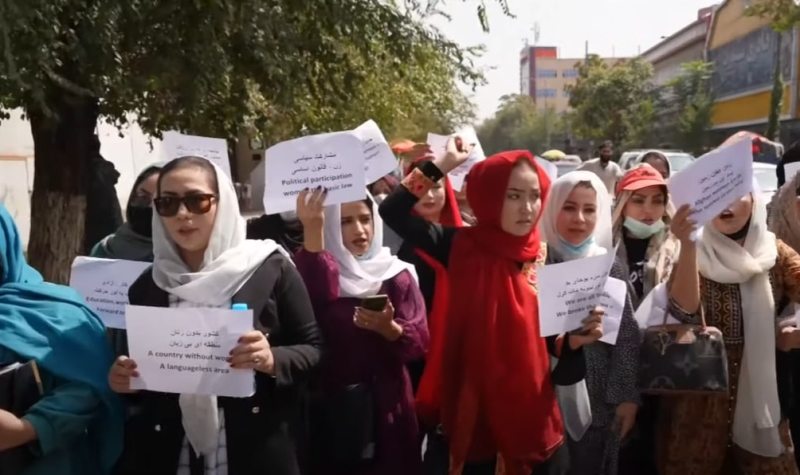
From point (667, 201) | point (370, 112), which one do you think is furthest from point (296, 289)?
point (370, 112)

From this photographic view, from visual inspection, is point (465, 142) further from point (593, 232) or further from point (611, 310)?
point (611, 310)

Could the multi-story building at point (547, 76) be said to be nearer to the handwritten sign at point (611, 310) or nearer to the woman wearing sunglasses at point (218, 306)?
the handwritten sign at point (611, 310)

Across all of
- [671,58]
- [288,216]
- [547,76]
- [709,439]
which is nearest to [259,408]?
[288,216]

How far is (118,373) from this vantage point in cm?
235

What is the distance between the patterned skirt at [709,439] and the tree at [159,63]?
3.72 m

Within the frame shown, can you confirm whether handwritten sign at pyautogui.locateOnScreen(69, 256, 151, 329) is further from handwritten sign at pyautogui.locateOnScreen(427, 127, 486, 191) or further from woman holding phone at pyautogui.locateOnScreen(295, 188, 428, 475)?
handwritten sign at pyautogui.locateOnScreen(427, 127, 486, 191)

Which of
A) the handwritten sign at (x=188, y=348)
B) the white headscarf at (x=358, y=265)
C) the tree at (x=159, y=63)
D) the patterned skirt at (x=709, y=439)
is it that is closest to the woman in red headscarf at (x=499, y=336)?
the white headscarf at (x=358, y=265)

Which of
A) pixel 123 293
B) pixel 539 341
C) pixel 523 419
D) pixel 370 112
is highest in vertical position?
pixel 370 112

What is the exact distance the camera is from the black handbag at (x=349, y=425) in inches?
116

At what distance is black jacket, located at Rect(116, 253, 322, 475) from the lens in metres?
2.44

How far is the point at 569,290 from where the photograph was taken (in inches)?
106

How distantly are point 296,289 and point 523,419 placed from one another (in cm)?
97

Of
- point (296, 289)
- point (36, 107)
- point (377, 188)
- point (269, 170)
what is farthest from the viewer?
point (36, 107)

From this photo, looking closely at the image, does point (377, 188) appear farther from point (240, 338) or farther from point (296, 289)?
point (240, 338)
